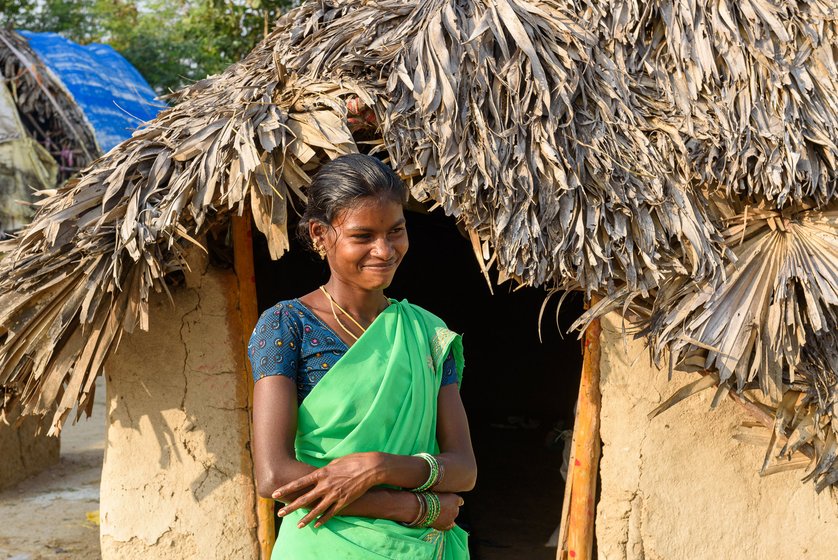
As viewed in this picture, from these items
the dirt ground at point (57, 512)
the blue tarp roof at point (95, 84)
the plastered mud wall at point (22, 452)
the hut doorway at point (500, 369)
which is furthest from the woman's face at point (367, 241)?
the blue tarp roof at point (95, 84)

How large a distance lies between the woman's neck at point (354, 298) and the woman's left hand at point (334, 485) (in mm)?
341

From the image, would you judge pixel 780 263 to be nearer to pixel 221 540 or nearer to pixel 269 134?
pixel 269 134

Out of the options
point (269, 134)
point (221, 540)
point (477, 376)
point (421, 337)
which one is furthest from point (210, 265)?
point (477, 376)

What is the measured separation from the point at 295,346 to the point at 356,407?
0.58 feet

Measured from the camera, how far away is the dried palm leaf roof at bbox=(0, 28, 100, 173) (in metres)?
9.39

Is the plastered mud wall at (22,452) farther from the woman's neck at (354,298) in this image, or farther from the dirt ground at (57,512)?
the woman's neck at (354,298)

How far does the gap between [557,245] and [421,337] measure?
146 centimetres

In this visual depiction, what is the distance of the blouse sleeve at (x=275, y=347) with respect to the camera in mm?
1989

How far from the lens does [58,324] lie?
3.65m

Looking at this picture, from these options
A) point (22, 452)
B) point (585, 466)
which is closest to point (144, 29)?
point (22, 452)

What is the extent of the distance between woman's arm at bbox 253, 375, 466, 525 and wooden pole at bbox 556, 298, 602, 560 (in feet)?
7.44

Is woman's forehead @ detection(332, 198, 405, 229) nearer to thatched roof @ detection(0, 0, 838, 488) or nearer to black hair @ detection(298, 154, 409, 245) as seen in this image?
black hair @ detection(298, 154, 409, 245)

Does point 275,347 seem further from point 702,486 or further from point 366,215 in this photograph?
point 702,486

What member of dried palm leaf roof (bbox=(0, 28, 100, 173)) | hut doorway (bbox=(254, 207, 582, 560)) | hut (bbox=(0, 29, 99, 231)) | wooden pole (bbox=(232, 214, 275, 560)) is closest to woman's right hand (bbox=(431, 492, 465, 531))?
wooden pole (bbox=(232, 214, 275, 560))
